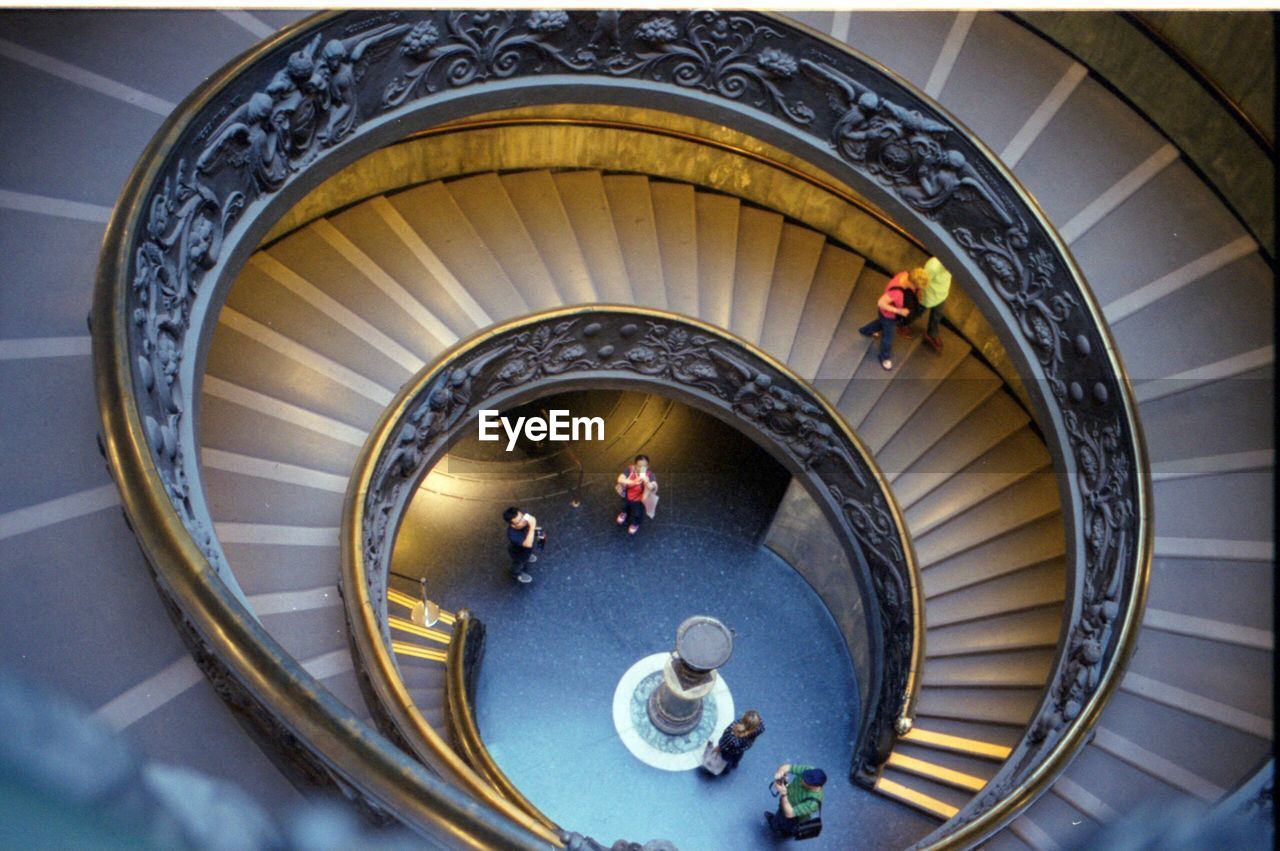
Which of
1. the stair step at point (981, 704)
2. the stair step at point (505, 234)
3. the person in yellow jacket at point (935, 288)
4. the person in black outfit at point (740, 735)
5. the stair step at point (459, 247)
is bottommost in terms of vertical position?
the person in black outfit at point (740, 735)

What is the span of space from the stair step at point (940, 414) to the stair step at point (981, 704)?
7.27 feet

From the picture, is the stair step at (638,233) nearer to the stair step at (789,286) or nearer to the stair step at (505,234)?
the stair step at (505,234)

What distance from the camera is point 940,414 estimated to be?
1054cm

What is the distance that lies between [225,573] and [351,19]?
3.50 metres

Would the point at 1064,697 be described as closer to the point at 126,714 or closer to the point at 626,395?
the point at 126,714

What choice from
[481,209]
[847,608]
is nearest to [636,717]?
[847,608]

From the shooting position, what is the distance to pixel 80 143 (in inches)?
207

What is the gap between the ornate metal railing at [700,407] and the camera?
329 inches

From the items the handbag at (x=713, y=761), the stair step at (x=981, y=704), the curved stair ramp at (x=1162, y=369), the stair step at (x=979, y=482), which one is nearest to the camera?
the curved stair ramp at (x=1162, y=369)

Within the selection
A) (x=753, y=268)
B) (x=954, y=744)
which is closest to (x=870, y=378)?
(x=753, y=268)

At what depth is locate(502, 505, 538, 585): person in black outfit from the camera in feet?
34.7

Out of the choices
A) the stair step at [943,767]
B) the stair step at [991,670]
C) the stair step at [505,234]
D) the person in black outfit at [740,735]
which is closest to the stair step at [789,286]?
the stair step at [505,234]

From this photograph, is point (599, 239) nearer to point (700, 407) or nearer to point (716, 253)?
point (716, 253)

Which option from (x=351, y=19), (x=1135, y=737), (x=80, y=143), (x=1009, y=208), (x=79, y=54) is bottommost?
(x=80, y=143)
